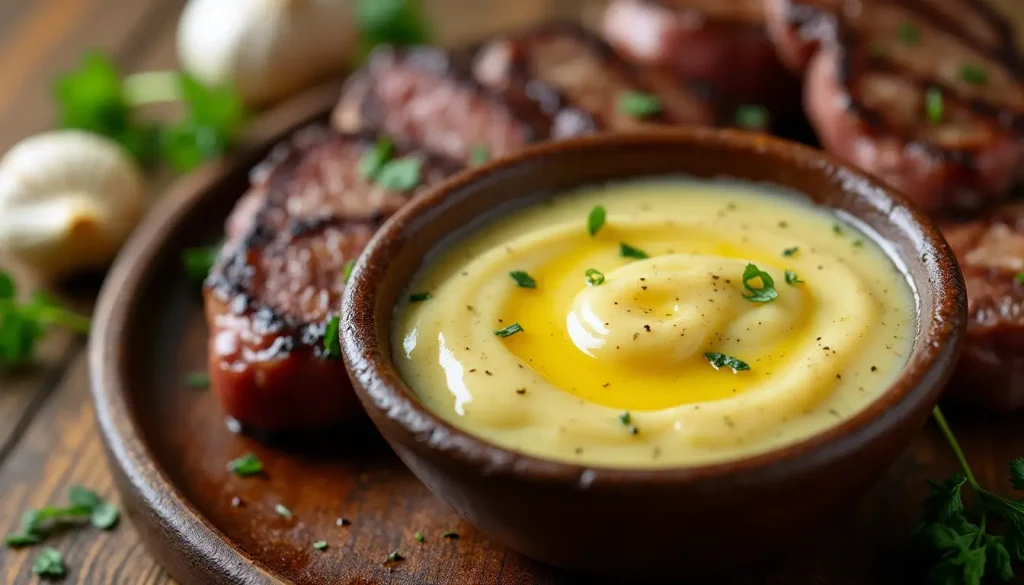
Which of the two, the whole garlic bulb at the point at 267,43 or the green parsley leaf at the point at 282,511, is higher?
the whole garlic bulb at the point at 267,43

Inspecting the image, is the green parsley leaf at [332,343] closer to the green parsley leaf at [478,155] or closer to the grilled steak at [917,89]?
the green parsley leaf at [478,155]

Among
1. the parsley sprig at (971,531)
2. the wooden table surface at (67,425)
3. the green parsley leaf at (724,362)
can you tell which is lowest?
the wooden table surface at (67,425)

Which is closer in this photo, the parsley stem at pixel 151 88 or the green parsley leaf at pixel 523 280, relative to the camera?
the green parsley leaf at pixel 523 280

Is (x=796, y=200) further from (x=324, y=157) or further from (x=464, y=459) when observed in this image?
(x=324, y=157)

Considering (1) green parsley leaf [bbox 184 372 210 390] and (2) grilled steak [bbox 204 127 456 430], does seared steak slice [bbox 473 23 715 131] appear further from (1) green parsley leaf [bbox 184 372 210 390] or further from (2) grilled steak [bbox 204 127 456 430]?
(1) green parsley leaf [bbox 184 372 210 390]

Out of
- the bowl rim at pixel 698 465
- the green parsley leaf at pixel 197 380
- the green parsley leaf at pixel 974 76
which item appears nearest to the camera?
the bowl rim at pixel 698 465

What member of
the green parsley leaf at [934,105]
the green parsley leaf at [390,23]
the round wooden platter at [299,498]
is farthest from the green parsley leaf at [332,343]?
the green parsley leaf at [390,23]

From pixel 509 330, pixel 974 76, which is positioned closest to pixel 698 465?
pixel 509 330

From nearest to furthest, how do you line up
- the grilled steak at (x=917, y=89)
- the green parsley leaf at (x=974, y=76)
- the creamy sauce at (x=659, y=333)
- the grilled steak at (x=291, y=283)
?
the creamy sauce at (x=659, y=333) → the grilled steak at (x=291, y=283) → the grilled steak at (x=917, y=89) → the green parsley leaf at (x=974, y=76)
